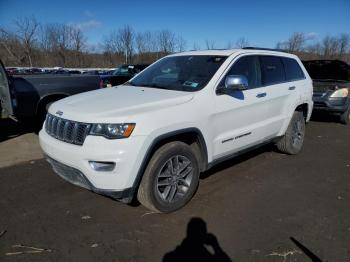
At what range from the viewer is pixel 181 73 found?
14.9ft

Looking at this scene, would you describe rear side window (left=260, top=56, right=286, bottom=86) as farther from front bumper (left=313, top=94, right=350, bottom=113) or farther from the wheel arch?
front bumper (left=313, top=94, right=350, bottom=113)

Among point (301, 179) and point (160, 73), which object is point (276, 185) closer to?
point (301, 179)

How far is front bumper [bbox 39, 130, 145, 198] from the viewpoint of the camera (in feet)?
10.4

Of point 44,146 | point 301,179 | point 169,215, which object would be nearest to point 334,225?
point 301,179

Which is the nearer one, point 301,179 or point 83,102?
point 83,102

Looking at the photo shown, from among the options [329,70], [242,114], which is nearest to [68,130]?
[242,114]

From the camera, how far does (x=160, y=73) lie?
15.9 feet

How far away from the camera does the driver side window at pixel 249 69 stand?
450 cm

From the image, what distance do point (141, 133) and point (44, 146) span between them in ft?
4.31

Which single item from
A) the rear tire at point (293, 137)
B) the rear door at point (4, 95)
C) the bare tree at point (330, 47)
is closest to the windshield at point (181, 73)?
the rear tire at point (293, 137)

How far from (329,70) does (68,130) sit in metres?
8.75

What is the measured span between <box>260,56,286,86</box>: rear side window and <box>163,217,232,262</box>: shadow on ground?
8.49 ft

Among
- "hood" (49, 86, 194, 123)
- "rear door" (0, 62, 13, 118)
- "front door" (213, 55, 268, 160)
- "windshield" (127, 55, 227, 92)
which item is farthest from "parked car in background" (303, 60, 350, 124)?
"rear door" (0, 62, 13, 118)

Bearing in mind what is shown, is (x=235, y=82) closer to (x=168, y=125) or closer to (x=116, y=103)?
(x=168, y=125)
